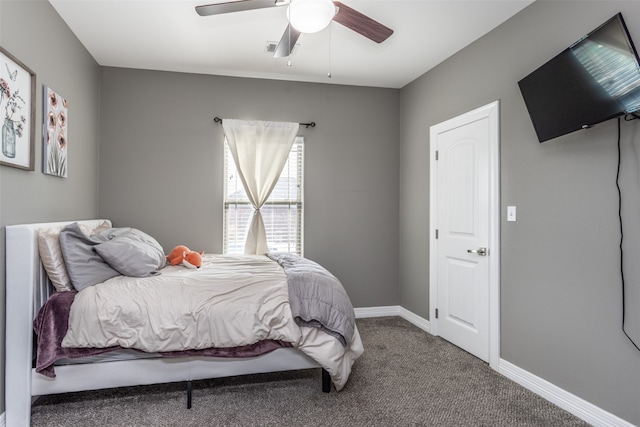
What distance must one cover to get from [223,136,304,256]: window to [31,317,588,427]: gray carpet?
1620 millimetres

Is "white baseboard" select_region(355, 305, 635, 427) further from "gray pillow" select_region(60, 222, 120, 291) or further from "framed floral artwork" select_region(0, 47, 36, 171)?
"framed floral artwork" select_region(0, 47, 36, 171)

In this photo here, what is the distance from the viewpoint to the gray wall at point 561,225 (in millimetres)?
1946

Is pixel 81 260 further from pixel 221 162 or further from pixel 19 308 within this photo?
pixel 221 162

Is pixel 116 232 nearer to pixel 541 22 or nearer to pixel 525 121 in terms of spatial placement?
pixel 525 121

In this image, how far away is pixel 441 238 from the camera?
351 cm

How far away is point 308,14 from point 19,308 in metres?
2.23

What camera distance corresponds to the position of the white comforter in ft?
6.68

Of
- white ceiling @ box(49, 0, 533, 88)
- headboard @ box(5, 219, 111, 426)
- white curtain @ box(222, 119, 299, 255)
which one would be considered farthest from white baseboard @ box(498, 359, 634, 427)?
headboard @ box(5, 219, 111, 426)

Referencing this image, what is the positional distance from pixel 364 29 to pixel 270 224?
2339 millimetres

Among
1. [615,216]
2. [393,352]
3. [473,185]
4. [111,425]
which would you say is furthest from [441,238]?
[111,425]

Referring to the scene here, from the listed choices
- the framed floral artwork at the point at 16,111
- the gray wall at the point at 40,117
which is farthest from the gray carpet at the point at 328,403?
the framed floral artwork at the point at 16,111

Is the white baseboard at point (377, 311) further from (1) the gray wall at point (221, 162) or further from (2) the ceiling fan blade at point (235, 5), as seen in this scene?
(2) the ceiling fan blade at point (235, 5)

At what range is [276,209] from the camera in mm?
4023

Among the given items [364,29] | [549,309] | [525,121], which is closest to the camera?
[364,29]
